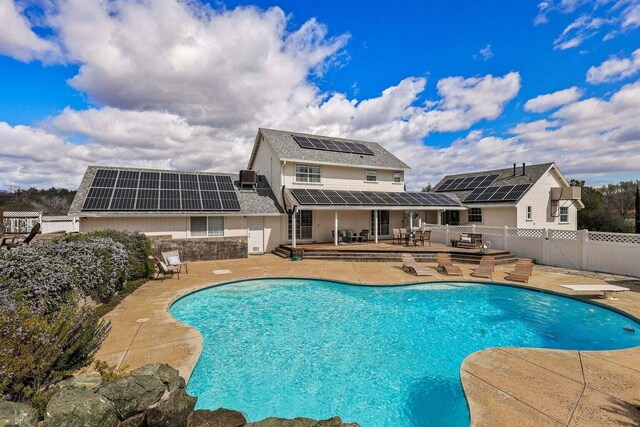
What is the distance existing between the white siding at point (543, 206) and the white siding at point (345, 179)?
9774 mm

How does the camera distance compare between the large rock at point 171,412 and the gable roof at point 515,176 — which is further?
the gable roof at point 515,176

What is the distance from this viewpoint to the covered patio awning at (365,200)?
764 inches

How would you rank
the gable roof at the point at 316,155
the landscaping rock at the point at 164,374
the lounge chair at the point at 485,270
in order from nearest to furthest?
1. the landscaping rock at the point at 164,374
2. the lounge chair at the point at 485,270
3. the gable roof at the point at 316,155

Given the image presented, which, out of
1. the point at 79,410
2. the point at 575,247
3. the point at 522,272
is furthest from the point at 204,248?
the point at 575,247

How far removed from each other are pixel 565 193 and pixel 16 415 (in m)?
32.0

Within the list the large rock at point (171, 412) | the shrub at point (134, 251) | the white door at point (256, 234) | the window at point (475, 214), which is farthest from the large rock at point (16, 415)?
the window at point (475, 214)

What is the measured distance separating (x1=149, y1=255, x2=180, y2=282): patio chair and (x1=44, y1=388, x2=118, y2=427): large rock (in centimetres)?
974

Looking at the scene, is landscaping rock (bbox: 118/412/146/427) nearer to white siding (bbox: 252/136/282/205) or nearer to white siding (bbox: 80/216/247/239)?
white siding (bbox: 80/216/247/239)

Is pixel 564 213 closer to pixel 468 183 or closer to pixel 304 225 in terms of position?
pixel 468 183

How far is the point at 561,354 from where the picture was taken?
20.8 feet

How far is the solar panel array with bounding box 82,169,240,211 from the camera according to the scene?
1700cm

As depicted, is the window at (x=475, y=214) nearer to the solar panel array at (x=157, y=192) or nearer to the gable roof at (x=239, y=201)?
the gable roof at (x=239, y=201)

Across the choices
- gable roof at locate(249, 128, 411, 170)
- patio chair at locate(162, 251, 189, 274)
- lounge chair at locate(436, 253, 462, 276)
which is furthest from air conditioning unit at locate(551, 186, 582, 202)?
patio chair at locate(162, 251, 189, 274)

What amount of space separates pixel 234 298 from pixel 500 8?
1610 centimetres
